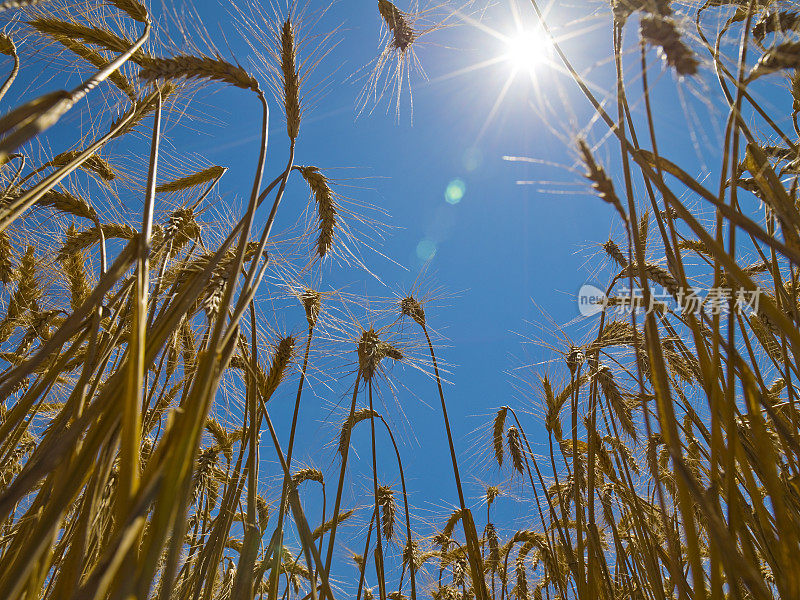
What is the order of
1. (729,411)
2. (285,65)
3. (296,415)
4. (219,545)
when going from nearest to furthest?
(729,411) → (219,545) → (285,65) → (296,415)

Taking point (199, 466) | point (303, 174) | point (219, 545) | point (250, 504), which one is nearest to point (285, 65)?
point (303, 174)

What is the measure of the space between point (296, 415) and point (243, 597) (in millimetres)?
938

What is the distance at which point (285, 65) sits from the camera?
1705 mm

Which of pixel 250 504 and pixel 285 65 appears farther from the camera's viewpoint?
pixel 285 65

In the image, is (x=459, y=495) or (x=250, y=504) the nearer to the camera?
(x=250, y=504)

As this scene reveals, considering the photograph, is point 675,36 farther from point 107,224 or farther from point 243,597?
point 107,224

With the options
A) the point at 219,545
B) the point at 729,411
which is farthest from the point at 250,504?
the point at 729,411

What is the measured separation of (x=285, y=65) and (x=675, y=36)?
4.48ft

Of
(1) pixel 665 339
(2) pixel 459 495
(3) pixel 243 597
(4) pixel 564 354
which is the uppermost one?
(4) pixel 564 354

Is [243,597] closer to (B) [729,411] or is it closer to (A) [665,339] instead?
(B) [729,411]

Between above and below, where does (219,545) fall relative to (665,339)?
below

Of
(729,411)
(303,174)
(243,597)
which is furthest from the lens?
(303,174)

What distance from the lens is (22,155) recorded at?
6.66ft

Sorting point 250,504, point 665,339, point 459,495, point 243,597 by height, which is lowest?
point 243,597
